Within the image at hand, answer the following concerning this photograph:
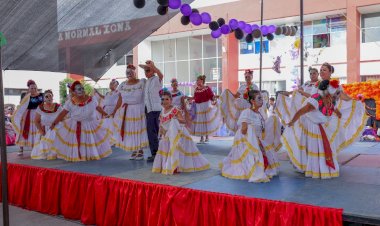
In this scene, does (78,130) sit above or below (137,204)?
above

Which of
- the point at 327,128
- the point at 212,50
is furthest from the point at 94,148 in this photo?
the point at 212,50

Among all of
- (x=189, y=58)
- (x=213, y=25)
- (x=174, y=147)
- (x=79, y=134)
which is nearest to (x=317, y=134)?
(x=174, y=147)

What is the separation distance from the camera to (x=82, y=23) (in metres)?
5.82

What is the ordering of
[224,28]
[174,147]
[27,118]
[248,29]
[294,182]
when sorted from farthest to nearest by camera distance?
[248,29] < [224,28] < [27,118] < [174,147] < [294,182]

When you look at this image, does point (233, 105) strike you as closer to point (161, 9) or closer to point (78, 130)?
point (161, 9)

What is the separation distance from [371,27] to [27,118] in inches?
590

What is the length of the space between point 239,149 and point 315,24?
50.5 feet

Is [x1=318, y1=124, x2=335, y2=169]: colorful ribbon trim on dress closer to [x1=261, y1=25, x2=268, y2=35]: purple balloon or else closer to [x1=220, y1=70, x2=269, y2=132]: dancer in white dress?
[x1=220, y1=70, x2=269, y2=132]: dancer in white dress

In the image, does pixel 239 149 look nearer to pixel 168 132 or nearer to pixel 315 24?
pixel 168 132

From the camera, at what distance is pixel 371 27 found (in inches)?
644

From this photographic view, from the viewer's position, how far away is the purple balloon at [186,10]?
20.8 feet

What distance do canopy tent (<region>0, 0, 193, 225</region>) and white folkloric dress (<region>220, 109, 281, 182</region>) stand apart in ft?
9.26

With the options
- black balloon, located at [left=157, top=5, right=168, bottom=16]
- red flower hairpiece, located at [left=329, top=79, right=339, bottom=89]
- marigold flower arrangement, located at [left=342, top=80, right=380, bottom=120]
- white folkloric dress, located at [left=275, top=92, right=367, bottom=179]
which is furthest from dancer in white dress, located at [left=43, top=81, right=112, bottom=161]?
marigold flower arrangement, located at [left=342, top=80, right=380, bottom=120]

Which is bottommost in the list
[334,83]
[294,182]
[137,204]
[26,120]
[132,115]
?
[137,204]
